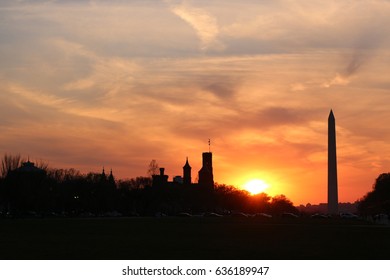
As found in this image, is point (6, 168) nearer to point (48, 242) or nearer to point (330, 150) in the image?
point (330, 150)

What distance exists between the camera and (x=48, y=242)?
37.8 metres

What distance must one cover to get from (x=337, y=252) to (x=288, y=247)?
3.28 metres


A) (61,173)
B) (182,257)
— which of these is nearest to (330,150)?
(182,257)

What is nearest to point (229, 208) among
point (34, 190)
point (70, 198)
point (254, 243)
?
point (70, 198)

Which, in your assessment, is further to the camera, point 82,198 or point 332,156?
point 82,198

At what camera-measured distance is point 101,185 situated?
161125 millimetres

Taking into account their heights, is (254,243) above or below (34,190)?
below

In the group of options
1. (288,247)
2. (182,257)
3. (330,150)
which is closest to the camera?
(182,257)

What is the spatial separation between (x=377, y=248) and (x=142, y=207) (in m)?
132

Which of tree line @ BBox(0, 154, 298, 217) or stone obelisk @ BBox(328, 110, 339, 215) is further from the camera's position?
tree line @ BBox(0, 154, 298, 217)

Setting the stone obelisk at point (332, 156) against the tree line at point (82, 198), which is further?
the tree line at point (82, 198)

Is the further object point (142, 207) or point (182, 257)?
point (142, 207)

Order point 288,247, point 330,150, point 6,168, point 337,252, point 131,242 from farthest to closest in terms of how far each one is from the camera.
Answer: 1. point 6,168
2. point 330,150
3. point 131,242
4. point 288,247
5. point 337,252

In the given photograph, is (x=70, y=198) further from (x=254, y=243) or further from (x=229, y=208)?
(x=254, y=243)
